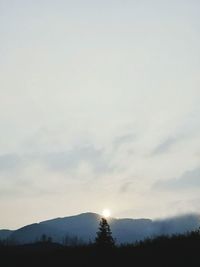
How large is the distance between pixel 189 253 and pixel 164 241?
288 inches

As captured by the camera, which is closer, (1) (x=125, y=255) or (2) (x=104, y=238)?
(1) (x=125, y=255)

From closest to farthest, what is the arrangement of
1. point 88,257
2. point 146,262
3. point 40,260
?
point 146,262
point 88,257
point 40,260

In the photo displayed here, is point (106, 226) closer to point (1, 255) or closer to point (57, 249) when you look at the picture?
point (57, 249)

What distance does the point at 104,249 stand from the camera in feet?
178

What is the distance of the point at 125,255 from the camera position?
4912 cm

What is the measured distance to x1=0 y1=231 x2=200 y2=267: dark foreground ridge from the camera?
137 ft

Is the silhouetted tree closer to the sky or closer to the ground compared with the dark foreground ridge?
closer to the sky

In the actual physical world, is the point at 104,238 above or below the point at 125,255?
above

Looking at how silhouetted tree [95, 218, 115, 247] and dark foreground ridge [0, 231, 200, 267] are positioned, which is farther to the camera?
silhouetted tree [95, 218, 115, 247]

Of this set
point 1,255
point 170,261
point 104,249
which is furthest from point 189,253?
point 1,255

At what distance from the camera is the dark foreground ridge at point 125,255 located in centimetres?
4175

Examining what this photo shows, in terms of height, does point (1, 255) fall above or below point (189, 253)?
above

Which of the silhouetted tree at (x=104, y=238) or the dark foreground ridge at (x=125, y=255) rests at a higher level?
the silhouetted tree at (x=104, y=238)

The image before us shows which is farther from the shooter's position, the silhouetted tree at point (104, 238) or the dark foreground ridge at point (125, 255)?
the silhouetted tree at point (104, 238)
